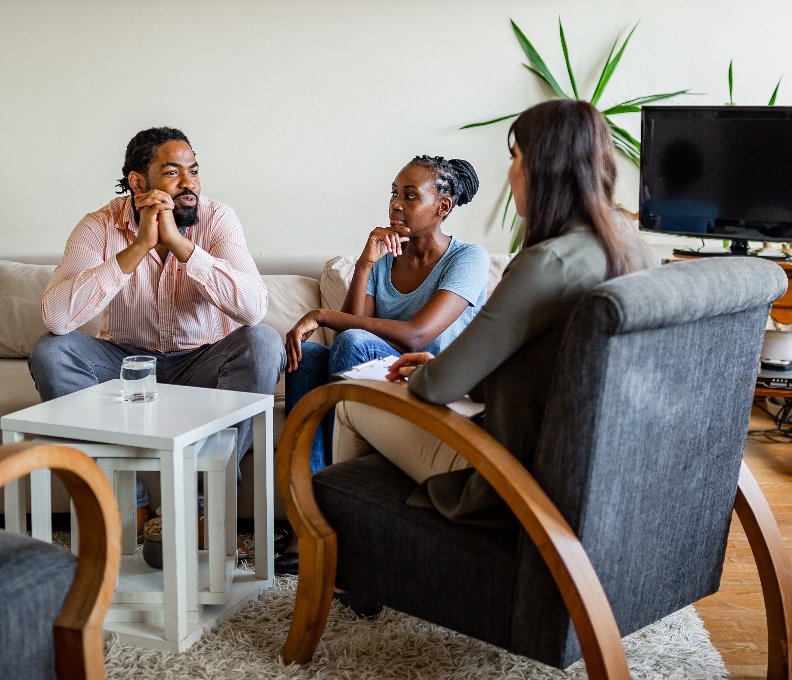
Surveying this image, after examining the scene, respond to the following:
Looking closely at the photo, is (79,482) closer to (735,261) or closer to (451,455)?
(451,455)

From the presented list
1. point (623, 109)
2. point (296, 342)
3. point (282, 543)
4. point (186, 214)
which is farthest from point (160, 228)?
point (623, 109)

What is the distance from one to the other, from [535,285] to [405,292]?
111cm

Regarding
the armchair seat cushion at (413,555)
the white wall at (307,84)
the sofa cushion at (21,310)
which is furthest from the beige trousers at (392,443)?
the white wall at (307,84)

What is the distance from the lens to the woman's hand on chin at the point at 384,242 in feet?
8.15

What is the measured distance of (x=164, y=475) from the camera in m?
1.76

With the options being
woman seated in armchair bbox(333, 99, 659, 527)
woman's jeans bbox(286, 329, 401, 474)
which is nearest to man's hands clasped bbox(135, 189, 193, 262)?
Answer: woman's jeans bbox(286, 329, 401, 474)

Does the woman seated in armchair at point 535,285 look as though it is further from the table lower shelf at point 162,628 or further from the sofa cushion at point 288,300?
the sofa cushion at point 288,300

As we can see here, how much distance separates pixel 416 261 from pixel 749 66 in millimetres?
1766

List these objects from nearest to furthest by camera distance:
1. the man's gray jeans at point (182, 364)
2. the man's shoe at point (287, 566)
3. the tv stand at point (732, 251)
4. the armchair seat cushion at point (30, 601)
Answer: the armchair seat cushion at point (30, 601) < the man's shoe at point (287, 566) < the man's gray jeans at point (182, 364) < the tv stand at point (732, 251)

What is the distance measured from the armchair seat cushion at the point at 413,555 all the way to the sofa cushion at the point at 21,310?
4.64 ft

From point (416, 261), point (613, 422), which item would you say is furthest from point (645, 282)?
point (416, 261)

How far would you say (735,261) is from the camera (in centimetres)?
149

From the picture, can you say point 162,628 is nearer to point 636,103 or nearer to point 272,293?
point 272,293

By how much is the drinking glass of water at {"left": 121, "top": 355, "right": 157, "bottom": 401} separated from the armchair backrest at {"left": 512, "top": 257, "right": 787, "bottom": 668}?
3.15 ft
